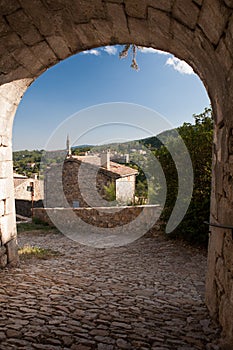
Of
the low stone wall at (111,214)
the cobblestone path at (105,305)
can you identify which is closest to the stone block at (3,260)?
the cobblestone path at (105,305)

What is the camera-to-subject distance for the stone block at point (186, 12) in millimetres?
1741

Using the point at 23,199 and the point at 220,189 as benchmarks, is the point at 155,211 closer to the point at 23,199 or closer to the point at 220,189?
the point at 220,189

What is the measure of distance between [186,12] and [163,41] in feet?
2.41

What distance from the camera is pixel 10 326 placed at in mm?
2014

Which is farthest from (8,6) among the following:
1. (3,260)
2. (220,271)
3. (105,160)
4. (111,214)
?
(105,160)

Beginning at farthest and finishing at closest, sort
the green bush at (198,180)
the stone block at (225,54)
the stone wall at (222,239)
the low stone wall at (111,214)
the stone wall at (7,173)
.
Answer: the low stone wall at (111,214), the green bush at (198,180), the stone wall at (7,173), the stone wall at (222,239), the stone block at (225,54)

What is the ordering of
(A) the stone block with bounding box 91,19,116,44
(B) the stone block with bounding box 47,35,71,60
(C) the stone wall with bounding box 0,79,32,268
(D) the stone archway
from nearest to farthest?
(D) the stone archway, (A) the stone block with bounding box 91,19,116,44, (B) the stone block with bounding box 47,35,71,60, (C) the stone wall with bounding box 0,79,32,268

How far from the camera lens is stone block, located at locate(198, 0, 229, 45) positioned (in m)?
1.53

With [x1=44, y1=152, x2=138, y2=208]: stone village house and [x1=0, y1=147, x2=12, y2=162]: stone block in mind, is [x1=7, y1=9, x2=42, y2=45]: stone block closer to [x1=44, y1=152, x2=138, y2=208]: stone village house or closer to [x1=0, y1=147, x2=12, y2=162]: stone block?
[x1=0, y1=147, x2=12, y2=162]: stone block

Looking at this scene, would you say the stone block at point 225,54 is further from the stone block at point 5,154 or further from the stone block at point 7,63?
the stone block at point 5,154

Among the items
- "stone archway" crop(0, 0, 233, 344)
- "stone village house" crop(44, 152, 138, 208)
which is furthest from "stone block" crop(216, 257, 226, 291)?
"stone village house" crop(44, 152, 138, 208)

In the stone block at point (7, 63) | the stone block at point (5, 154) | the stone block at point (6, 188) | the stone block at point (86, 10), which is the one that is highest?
the stone block at point (86, 10)

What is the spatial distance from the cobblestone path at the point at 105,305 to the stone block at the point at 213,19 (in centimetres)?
207

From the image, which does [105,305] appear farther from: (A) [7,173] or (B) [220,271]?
A: (A) [7,173]
